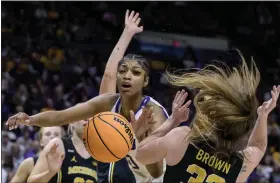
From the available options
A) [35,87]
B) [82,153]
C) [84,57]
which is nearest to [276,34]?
[84,57]

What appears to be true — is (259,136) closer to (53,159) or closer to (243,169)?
(243,169)

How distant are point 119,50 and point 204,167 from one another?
5.82 feet

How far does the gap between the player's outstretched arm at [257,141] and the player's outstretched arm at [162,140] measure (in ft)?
1.32

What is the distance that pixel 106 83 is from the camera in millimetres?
5004

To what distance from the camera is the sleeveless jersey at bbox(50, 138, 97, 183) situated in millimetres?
5211

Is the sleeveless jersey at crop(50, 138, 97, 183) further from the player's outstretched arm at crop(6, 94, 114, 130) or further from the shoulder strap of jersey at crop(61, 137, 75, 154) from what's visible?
Answer: the player's outstretched arm at crop(6, 94, 114, 130)

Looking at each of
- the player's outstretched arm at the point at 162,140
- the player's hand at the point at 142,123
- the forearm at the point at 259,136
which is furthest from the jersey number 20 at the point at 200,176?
the player's hand at the point at 142,123

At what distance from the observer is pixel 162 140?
3.26m

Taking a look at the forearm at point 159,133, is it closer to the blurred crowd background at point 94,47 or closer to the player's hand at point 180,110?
the player's hand at point 180,110

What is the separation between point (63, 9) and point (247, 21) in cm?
430

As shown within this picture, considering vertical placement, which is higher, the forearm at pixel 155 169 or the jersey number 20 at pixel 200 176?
the jersey number 20 at pixel 200 176

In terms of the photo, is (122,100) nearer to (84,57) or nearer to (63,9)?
(84,57)

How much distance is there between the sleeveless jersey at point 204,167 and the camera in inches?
129

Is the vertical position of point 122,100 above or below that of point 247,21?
below
